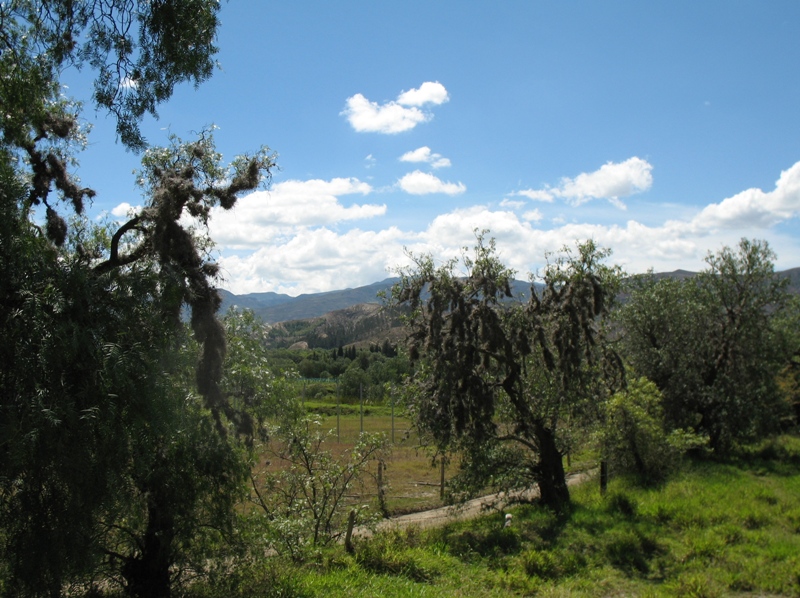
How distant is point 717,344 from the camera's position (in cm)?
2164

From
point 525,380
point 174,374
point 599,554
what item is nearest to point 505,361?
point 525,380

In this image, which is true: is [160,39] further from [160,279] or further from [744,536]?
[744,536]

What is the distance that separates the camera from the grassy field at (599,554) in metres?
8.95

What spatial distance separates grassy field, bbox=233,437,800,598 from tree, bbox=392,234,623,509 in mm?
1509

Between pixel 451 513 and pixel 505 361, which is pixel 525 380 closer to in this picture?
pixel 505 361

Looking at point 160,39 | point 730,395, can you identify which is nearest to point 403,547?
point 160,39

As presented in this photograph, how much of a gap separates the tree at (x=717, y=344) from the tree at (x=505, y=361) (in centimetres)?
827

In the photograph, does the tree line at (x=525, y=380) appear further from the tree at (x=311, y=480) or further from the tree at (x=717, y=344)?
the tree at (x=717, y=344)

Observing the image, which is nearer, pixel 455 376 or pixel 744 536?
pixel 744 536

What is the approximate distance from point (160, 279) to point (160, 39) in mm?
2533

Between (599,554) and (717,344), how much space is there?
13.7 metres

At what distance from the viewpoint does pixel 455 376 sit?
12.6 m

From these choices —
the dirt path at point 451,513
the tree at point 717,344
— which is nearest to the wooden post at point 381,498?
the dirt path at point 451,513

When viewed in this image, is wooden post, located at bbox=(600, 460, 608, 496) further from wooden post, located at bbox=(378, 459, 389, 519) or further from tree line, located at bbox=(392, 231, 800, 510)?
wooden post, located at bbox=(378, 459, 389, 519)
